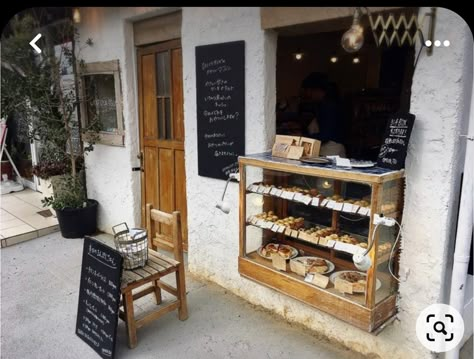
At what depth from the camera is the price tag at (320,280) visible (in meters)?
2.66

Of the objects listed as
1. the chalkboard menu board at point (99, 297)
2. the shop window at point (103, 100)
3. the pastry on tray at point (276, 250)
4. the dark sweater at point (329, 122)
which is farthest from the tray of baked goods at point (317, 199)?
the shop window at point (103, 100)

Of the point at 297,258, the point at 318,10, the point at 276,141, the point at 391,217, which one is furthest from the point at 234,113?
the point at 391,217

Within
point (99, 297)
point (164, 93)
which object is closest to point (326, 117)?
point (164, 93)

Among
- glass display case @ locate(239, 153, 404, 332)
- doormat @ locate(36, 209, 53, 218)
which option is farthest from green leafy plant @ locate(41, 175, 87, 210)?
glass display case @ locate(239, 153, 404, 332)

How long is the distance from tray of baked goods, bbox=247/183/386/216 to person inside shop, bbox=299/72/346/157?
0.83m

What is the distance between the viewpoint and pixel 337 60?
6402 mm

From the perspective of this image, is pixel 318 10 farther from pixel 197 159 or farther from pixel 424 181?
pixel 197 159

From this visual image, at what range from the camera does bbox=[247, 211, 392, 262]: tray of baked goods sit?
254cm

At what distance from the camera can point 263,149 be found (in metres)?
3.28

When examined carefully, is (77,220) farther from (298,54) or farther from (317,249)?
(298,54)

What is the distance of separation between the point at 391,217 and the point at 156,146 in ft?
10.1

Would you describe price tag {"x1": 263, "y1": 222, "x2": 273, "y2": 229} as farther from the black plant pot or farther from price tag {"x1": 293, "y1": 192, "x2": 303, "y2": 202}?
the black plant pot

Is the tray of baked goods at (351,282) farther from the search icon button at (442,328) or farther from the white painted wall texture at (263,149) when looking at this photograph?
the search icon button at (442,328)

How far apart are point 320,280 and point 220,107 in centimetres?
177
